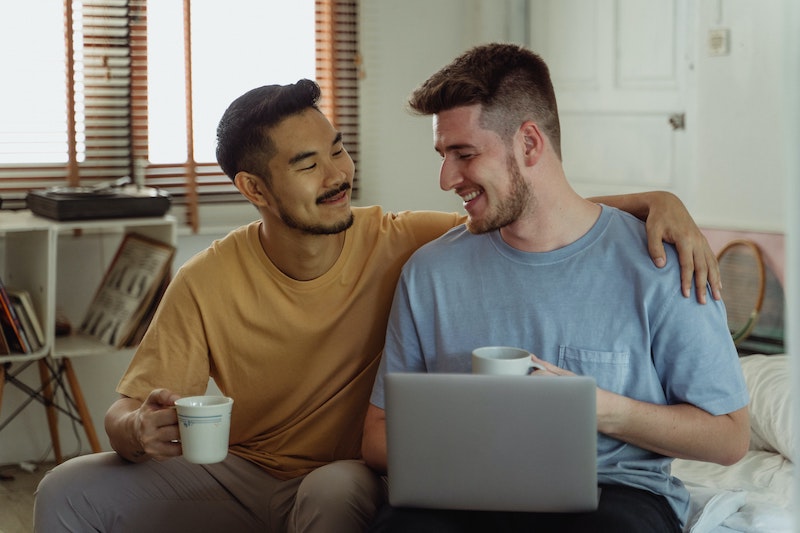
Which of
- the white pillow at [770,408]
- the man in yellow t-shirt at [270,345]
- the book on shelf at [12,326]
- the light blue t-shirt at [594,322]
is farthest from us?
the book on shelf at [12,326]

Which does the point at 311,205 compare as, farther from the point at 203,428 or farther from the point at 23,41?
the point at 23,41

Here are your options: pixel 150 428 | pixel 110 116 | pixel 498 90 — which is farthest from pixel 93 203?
pixel 498 90

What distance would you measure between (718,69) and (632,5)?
1.59 feet

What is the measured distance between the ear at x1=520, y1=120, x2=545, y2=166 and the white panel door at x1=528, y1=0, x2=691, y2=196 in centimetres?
162

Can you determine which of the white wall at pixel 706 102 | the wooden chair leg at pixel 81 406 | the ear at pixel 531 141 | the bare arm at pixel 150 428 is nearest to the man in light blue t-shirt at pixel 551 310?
the ear at pixel 531 141

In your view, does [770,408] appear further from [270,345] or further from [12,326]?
[12,326]

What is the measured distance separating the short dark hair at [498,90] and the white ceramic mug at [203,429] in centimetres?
64

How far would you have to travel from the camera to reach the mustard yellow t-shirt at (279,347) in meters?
1.82

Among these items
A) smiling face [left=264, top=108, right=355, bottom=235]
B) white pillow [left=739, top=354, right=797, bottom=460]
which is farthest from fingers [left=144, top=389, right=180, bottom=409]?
white pillow [left=739, top=354, right=797, bottom=460]

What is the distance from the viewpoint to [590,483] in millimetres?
1287

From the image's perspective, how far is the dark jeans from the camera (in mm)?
1384

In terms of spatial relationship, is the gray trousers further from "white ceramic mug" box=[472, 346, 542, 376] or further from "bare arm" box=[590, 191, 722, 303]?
"bare arm" box=[590, 191, 722, 303]

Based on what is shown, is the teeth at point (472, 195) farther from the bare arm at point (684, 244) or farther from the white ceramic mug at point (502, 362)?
the white ceramic mug at point (502, 362)

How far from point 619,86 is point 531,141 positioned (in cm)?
186
